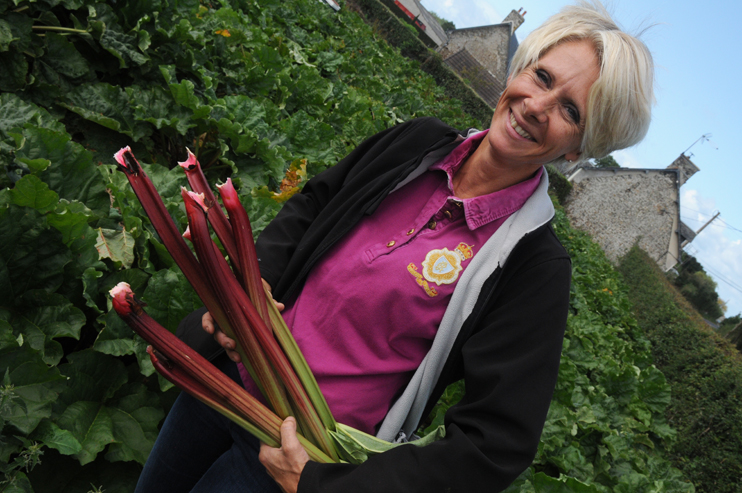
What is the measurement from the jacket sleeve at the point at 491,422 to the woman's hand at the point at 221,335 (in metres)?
0.37

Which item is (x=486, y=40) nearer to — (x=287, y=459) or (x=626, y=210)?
(x=626, y=210)

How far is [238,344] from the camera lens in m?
1.21

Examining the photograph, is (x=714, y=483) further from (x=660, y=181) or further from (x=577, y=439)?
(x=660, y=181)

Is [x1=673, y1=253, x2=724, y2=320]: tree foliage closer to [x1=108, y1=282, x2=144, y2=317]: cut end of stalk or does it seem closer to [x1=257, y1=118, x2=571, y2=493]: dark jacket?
[x1=257, y1=118, x2=571, y2=493]: dark jacket

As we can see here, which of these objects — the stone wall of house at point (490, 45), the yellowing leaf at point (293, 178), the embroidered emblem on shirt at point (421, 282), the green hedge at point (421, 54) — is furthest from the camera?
the stone wall of house at point (490, 45)

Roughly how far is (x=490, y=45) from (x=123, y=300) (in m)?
34.3

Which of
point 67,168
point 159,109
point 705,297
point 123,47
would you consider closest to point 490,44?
point 705,297

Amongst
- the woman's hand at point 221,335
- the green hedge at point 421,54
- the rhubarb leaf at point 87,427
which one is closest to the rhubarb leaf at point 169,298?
the rhubarb leaf at point 87,427

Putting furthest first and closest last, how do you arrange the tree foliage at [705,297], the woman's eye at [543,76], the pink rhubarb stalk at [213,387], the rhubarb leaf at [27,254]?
the tree foliage at [705,297] < the rhubarb leaf at [27,254] < the woman's eye at [543,76] < the pink rhubarb stalk at [213,387]

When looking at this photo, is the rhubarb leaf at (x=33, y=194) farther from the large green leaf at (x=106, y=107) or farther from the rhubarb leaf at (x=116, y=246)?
the large green leaf at (x=106, y=107)

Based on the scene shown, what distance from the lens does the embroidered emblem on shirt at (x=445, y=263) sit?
1249 mm

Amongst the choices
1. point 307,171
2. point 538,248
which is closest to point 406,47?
point 307,171

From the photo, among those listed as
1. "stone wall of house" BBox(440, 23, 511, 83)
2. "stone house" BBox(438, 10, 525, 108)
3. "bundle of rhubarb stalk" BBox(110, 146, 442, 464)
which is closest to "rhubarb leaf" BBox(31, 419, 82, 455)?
"bundle of rhubarb stalk" BBox(110, 146, 442, 464)

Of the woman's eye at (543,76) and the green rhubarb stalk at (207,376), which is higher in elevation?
the woman's eye at (543,76)
